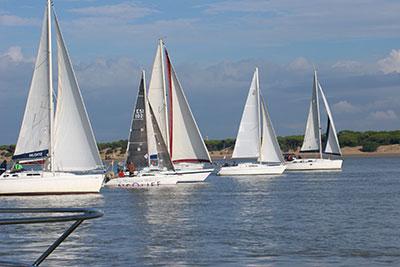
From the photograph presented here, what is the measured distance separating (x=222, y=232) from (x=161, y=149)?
27.8 m

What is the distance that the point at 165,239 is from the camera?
85.4 ft

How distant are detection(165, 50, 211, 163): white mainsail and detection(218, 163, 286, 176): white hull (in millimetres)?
14201

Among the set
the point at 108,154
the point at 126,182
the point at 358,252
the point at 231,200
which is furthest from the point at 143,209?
the point at 108,154

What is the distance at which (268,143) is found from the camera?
78750 mm

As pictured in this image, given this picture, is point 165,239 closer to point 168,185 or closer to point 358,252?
point 358,252

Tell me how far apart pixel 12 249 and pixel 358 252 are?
8542mm

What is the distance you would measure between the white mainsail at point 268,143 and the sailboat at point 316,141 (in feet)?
29.7

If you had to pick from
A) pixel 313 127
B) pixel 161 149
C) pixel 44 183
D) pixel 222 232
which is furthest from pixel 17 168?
pixel 313 127

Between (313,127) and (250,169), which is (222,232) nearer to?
(250,169)

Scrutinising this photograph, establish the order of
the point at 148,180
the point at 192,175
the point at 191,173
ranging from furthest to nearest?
the point at 192,175
the point at 191,173
the point at 148,180

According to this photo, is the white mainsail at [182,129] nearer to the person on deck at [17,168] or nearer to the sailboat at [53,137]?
the person on deck at [17,168]

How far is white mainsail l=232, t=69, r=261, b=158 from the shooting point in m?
76.0

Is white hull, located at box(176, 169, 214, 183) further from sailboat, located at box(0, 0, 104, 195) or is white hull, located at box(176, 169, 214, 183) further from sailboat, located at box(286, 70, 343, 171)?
sailboat, located at box(286, 70, 343, 171)

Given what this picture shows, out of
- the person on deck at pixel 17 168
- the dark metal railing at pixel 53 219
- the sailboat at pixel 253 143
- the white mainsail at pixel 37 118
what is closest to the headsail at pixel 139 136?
the person on deck at pixel 17 168
